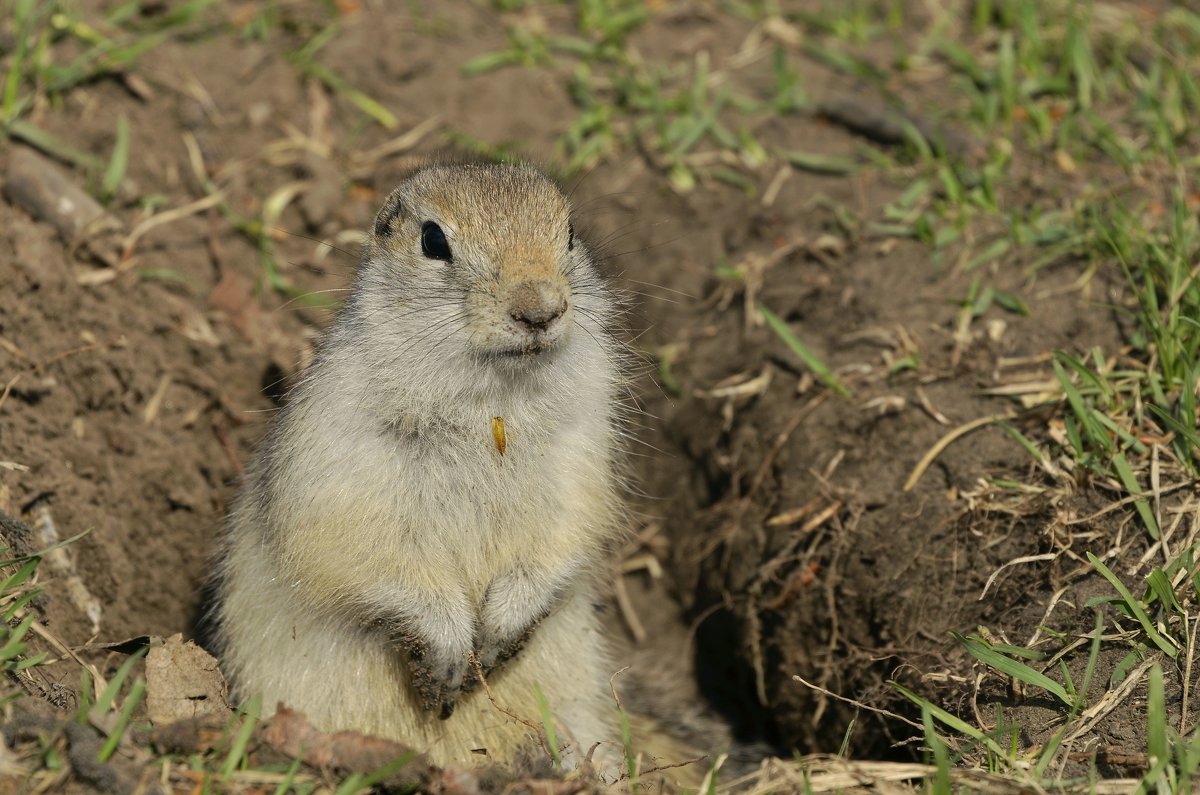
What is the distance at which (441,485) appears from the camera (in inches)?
169

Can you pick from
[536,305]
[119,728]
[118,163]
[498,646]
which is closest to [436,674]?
[498,646]

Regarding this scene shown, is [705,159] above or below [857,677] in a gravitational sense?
above

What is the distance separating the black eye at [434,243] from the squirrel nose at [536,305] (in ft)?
1.56

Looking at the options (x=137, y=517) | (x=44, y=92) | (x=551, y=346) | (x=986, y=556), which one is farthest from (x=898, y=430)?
(x=44, y=92)

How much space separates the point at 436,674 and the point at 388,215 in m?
1.82

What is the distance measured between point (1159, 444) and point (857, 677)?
5.37 feet

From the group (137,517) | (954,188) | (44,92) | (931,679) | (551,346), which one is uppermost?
(44,92)

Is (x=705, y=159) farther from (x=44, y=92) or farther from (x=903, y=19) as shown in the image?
(x=44, y=92)

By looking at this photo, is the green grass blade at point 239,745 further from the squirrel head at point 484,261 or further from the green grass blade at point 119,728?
the squirrel head at point 484,261

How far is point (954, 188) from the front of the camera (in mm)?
6145

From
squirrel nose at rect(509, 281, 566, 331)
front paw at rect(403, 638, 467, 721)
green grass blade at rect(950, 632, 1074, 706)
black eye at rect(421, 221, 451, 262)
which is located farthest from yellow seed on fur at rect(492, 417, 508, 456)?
green grass blade at rect(950, 632, 1074, 706)

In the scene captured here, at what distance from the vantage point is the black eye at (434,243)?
4.30 metres

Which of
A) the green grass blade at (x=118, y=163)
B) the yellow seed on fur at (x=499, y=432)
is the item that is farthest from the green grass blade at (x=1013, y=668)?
the green grass blade at (x=118, y=163)

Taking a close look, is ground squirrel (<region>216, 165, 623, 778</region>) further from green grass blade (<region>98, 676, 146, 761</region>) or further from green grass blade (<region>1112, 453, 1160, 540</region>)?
green grass blade (<region>1112, 453, 1160, 540</region>)
